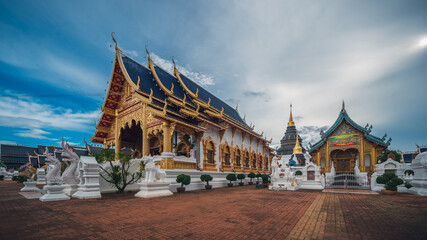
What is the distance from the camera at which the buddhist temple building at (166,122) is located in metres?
11.5

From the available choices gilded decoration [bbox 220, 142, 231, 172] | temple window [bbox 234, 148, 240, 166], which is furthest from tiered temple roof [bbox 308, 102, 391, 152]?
gilded decoration [bbox 220, 142, 231, 172]

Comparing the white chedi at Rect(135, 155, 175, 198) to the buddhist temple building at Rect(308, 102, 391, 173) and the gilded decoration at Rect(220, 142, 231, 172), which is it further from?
the buddhist temple building at Rect(308, 102, 391, 173)

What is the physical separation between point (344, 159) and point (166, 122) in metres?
17.4

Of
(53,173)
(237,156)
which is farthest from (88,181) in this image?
(237,156)

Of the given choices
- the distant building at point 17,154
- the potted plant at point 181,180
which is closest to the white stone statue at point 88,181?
the potted plant at point 181,180

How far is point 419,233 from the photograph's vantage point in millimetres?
3420

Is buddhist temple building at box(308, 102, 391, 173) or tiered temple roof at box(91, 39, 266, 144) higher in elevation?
tiered temple roof at box(91, 39, 266, 144)

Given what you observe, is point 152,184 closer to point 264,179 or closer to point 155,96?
point 155,96

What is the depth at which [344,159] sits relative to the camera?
19812mm

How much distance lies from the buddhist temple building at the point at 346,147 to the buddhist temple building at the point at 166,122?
7.64m

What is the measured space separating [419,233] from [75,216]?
21.2 feet

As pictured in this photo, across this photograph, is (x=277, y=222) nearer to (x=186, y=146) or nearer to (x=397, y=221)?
(x=397, y=221)

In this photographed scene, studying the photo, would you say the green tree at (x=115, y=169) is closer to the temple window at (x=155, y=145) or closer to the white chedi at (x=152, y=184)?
the white chedi at (x=152, y=184)

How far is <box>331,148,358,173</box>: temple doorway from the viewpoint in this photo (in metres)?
19.4
